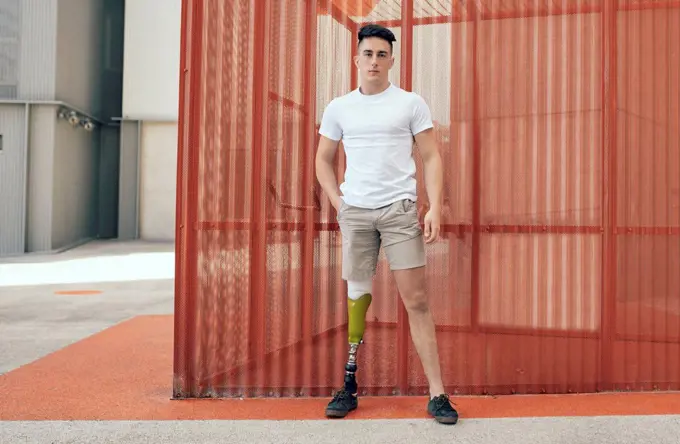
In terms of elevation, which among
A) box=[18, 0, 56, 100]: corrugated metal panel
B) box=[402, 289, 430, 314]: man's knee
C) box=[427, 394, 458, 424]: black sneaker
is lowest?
box=[427, 394, 458, 424]: black sneaker

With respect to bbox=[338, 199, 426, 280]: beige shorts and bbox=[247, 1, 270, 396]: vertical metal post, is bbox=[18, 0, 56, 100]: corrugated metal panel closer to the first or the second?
bbox=[247, 1, 270, 396]: vertical metal post

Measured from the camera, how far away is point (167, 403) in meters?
3.76

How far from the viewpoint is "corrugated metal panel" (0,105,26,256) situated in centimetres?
1802

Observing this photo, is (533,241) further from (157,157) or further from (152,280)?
(157,157)

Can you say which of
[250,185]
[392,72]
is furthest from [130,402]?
[392,72]

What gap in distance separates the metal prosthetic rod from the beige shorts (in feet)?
0.44

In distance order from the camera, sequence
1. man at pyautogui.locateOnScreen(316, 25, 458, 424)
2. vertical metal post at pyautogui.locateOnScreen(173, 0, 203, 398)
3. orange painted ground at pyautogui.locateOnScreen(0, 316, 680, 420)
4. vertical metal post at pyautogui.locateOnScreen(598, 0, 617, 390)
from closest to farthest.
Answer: man at pyautogui.locateOnScreen(316, 25, 458, 424) → orange painted ground at pyautogui.locateOnScreen(0, 316, 680, 420) → vertical metal post at pyautogui.locateOnScreen(173, 0, 203, 398) → vertical metal post at pyautogui.locateOnScreen(598, 0, 617, 390)

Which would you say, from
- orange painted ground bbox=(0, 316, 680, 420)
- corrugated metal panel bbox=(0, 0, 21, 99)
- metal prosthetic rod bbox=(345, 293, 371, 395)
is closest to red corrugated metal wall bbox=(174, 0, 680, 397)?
orange painted ground bbox=(0, 316, 680, 420)

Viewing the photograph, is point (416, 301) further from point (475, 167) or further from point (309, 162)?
point (309, 162)

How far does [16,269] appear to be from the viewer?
1315 cm

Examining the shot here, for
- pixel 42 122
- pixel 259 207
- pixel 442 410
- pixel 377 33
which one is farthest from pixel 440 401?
pixel 42 122

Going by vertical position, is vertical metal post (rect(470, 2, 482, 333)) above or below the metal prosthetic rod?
above

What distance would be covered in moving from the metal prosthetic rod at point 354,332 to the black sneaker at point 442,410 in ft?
1.37

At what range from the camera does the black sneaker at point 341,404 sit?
3.45 meters
